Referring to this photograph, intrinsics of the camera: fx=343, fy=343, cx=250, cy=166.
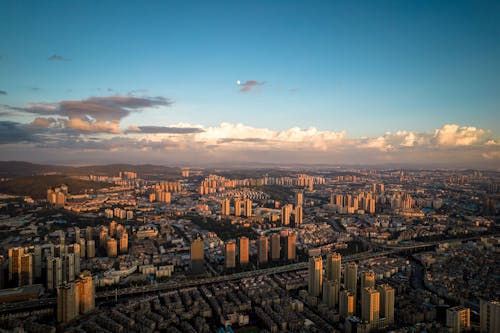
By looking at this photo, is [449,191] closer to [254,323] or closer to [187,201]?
[187,201]

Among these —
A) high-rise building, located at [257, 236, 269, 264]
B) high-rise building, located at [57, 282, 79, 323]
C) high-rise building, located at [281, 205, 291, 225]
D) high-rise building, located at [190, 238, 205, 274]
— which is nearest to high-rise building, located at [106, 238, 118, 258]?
high-rise building, located at [190, 238, 205, 274]

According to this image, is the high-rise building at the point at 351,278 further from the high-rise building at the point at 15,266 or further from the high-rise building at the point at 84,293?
the high-rise building at the point at 15,266

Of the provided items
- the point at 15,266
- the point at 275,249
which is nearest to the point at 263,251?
the point at 275,249

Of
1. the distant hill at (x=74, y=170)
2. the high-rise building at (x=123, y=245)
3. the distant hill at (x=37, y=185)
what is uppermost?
the distant hill at (x=74, y=170)

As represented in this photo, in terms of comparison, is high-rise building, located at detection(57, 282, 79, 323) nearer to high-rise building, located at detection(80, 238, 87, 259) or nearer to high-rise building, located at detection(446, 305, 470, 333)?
high-rise building, located at detection(80, 238, 87, 259)

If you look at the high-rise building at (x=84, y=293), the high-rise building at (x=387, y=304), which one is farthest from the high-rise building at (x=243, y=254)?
the high-rise building at (x=387, y=304)

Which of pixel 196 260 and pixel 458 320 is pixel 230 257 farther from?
pixel 458 320
